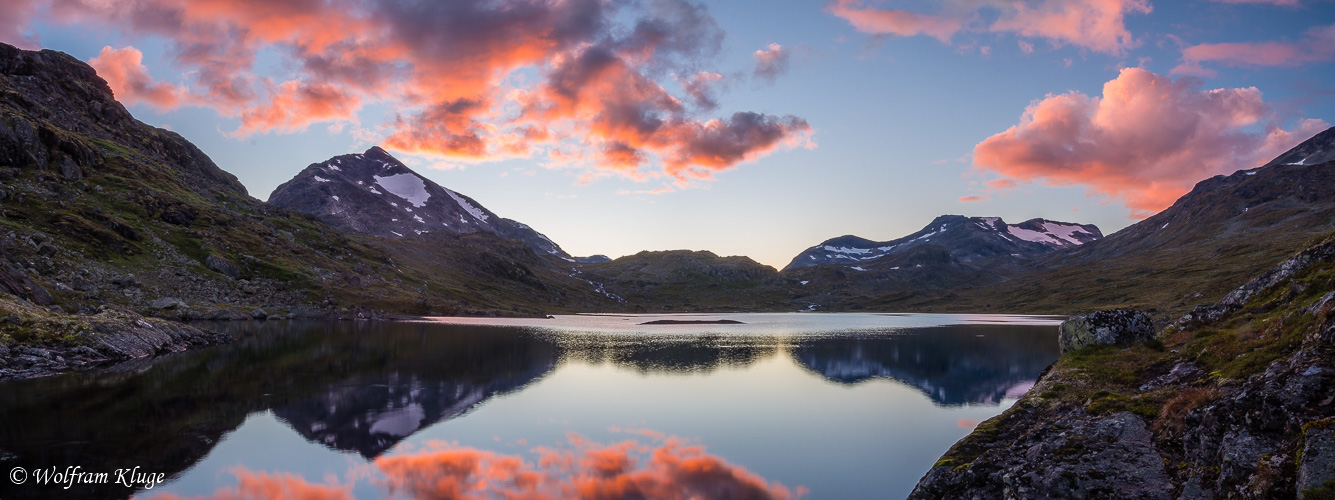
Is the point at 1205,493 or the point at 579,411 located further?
the point at 579,411

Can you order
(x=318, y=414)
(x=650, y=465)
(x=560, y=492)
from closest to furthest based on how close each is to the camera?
(x=560, y=492)
(x=650, y=465)
(x=318, y=414)

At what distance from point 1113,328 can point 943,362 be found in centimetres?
5405

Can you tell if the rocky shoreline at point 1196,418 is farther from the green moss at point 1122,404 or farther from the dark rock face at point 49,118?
the dark rock face at point 49,118

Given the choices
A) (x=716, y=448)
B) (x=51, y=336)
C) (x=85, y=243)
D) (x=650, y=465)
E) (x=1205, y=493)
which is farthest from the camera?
(x=85, y=243)

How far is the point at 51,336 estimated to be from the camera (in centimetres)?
5331

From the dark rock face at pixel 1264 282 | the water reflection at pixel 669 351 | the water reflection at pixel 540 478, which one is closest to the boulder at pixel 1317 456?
the dark rock face at pixel 1264 282

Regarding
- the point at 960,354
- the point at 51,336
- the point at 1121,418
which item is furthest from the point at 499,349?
the point at 1121,418

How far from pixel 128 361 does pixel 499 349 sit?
134ft

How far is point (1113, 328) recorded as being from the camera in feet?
95.7

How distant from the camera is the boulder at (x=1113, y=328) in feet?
93.9

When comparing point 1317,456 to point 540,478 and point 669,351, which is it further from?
point 669,351

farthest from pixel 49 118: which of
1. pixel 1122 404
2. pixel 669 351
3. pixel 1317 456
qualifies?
pixel 1317 456

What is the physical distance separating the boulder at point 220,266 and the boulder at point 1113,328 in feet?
566

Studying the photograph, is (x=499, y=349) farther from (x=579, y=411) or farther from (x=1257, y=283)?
(x=1257, y=283)
